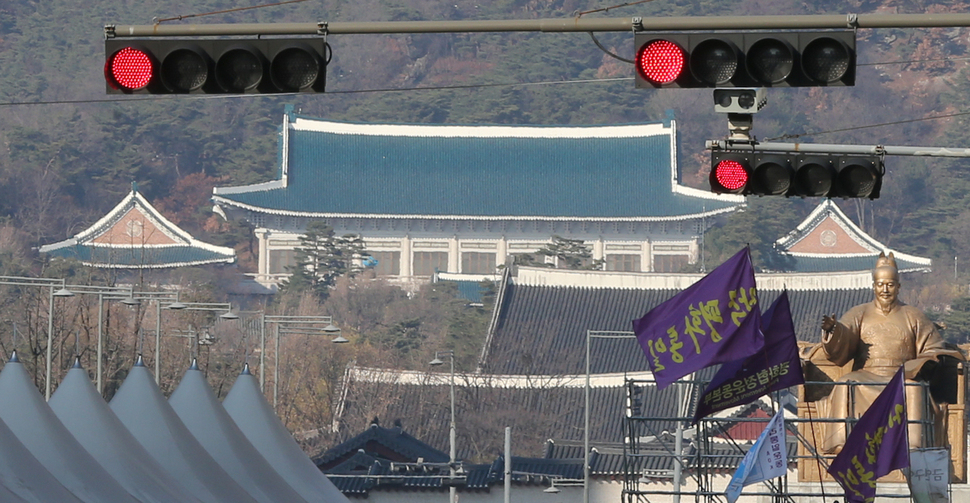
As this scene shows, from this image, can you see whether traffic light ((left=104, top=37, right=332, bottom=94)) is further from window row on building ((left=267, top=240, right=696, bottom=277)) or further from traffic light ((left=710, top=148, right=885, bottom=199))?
window row on building ((left=267, top=240, right=696, bottom=277))

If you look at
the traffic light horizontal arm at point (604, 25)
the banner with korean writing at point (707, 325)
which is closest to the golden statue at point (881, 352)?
the banner with korean writing at point (707, 325)

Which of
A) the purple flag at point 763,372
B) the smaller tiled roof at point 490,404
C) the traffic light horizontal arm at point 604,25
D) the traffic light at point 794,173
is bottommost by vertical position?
the smaller tiled roof at point 490,404

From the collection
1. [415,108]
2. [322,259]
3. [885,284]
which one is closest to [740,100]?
[885,284]

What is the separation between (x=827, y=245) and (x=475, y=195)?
520 inches

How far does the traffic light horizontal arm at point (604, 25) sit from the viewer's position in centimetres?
1056

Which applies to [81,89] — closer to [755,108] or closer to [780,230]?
[780,230]

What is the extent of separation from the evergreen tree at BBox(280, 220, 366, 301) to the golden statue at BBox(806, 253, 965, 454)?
49950 mm

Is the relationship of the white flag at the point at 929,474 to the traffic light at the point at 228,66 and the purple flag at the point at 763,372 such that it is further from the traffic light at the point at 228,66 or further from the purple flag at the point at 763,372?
the traffic light at the point at 228,66

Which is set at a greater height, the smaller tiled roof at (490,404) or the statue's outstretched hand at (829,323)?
the statue's outstretched hand at (829,323)

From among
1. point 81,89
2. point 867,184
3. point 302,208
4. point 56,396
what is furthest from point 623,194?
point 867,184

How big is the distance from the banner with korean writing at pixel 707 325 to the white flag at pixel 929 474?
7.53 ft

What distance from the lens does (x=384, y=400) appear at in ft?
147

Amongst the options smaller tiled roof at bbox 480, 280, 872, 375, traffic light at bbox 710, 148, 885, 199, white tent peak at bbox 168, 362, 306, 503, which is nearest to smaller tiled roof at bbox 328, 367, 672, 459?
smaller tiled roof at bbox 480, 280, 872, 375

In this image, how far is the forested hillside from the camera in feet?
304
